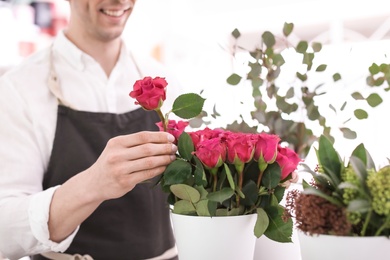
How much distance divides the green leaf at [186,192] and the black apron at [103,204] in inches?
21.4

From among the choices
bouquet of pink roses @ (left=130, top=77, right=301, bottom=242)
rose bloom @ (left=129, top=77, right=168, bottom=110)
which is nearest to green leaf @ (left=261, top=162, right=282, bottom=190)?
bouquet of pink roses @ (left=130, top=77, right=301, bottom=242)

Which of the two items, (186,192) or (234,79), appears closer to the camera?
(186,192)

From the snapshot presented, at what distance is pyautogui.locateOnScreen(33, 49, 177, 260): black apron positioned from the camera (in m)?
1.48

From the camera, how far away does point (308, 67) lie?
111 centimetres

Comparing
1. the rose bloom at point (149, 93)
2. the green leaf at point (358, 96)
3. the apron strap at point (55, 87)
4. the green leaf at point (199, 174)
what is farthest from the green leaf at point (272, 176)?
the apron strap at point (55, 87)

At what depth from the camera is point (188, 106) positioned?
0.93 metres

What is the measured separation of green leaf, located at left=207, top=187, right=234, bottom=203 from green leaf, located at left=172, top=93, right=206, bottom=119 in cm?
15

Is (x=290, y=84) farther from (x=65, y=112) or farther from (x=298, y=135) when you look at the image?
(x=65, y=112)

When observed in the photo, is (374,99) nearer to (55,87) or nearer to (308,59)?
(308,59)

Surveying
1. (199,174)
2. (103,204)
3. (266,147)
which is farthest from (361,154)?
(103,204)

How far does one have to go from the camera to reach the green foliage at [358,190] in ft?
2.43

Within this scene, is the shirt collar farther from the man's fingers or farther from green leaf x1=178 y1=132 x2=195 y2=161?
green leaf x1=178 y1=132 x2=195 y2=161

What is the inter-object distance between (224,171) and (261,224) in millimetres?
108

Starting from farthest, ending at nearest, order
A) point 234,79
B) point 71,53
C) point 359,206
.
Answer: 1. point 71,53
2. point 234,79
3. point 359,206
